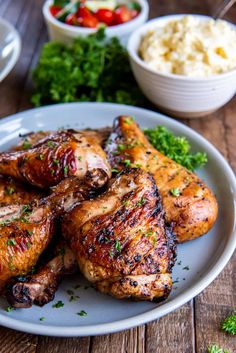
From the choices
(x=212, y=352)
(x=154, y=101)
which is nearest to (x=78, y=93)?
(x=154, y=101)

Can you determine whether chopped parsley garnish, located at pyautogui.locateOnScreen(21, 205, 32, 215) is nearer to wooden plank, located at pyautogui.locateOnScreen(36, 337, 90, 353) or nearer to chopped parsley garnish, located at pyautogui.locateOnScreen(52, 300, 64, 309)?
chopped parsley garnish, located at pyautogui.locateOnScreen(52, 300, 64, 309)

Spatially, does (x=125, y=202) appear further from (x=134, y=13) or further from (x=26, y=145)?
(x=134, y=13)

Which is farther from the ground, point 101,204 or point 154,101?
point 101,204

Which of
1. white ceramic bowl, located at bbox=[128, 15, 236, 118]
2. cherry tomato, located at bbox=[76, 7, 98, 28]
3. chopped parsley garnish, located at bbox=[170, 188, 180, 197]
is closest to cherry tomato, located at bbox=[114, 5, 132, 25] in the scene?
cherry tomato, located at bbox=[76, 7, 98, 28]

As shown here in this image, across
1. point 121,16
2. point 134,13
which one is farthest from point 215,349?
point 134,13

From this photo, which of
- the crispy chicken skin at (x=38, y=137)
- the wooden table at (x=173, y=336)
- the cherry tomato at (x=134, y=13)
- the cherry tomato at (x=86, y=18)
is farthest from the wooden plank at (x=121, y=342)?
the cherry tomato at (x=134, y=13)

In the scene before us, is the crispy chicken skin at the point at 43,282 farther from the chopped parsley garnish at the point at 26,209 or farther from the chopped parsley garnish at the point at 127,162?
the chopped parsley garnish at the point at 127,162

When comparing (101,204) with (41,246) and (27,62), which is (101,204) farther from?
(27,62)
